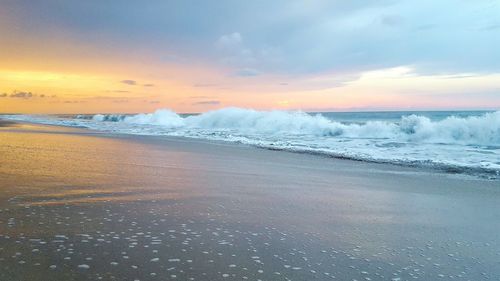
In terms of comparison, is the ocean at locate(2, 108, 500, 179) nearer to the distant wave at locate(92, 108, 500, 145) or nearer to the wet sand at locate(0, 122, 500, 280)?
the distant wave at locate(92, 108, 500, 145)

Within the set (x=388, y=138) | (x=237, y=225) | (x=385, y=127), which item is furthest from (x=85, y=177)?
(x=385, y=127)

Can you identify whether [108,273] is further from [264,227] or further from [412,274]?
[412,274]

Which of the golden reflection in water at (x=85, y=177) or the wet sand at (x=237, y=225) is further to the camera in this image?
the golden reflection in water at (x=85, y=177)

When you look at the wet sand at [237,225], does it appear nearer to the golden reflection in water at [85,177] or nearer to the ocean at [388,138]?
the golden reflection in water at [85,177]

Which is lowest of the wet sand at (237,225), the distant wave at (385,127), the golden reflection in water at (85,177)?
the wet sand at (237,225)

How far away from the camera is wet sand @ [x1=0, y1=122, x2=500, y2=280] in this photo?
3.83m

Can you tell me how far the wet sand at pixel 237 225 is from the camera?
3834mm

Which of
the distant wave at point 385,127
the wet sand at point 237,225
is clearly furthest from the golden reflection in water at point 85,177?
the distant wave at point 385,127

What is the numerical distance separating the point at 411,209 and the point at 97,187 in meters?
5.53

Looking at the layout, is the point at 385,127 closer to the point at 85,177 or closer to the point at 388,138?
the point at 388,138

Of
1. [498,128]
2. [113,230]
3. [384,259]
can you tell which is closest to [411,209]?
[384,259]

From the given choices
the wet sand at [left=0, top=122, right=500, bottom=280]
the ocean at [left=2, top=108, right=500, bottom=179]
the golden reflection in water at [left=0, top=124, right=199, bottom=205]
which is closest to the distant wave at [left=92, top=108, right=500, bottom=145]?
the ocean at [left=2, top=108, right=500, bottom=179]

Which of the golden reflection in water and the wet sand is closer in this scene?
the wet sand

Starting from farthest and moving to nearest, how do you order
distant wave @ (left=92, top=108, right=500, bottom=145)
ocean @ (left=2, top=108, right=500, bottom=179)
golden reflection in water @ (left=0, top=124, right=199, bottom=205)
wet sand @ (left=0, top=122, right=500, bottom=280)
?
distant wave @ (left=92, top=108, right=500, bottom=145) → ocean @ (left=2, top=108, right=500, bottom=179) → golden reflection in water @ (left=0, top=124, right=199, bottom=205) → wet sand @ (left=0, top=122, right=500, bottom=280)
